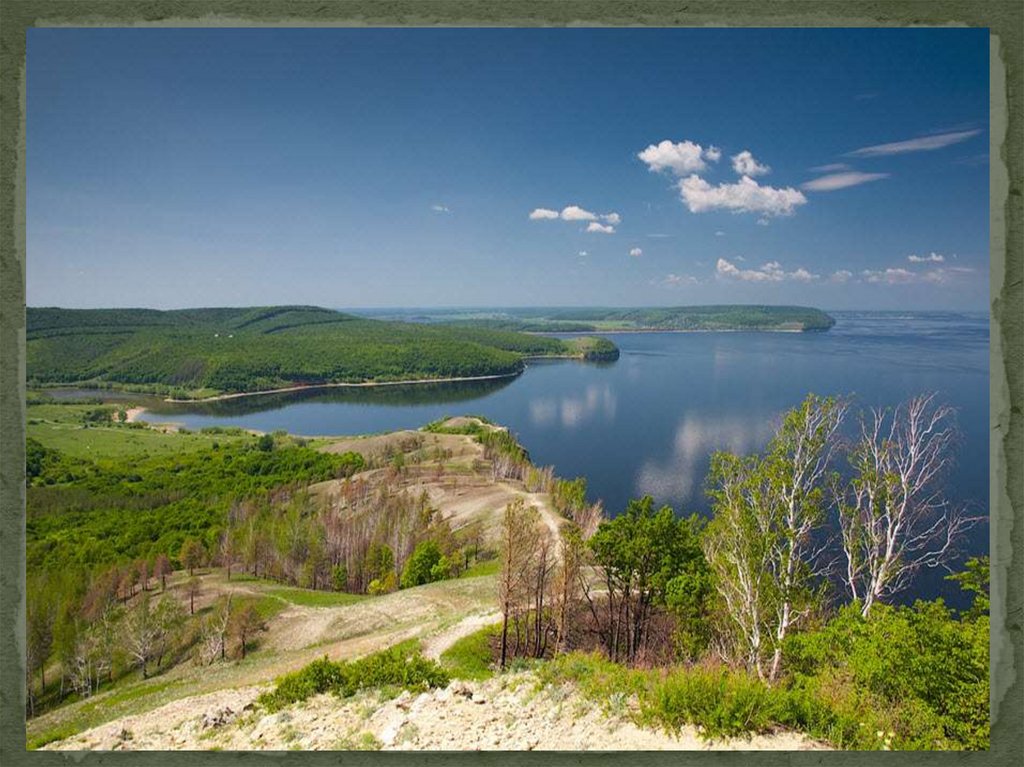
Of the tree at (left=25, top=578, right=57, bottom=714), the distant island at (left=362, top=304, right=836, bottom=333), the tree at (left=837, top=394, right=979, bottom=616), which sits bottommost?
the tree at (left=25, top=578, right=57, bottom=714)

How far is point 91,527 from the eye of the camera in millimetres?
13305

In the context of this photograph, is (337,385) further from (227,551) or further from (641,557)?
(641,557)

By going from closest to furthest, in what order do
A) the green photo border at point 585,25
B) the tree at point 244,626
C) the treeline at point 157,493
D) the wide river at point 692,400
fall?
the green photo border at point 585,25, the wide river at point 692,400, the tree at point 244,626, the treeline at point 157,493

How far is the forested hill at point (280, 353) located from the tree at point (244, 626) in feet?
76.7

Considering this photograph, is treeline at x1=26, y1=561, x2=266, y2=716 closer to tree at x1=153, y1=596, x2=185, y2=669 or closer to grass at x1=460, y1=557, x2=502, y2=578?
tree at x1=153, y1=596, x2=185, y2=669

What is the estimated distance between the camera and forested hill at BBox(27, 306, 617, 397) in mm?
34812

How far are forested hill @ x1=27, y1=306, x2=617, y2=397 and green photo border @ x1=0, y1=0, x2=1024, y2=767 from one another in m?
27.4

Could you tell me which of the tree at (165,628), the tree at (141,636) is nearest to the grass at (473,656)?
the tree at (141,636)

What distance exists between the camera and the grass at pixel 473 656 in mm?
3758

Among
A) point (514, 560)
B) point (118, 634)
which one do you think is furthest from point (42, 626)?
point (514, 560)

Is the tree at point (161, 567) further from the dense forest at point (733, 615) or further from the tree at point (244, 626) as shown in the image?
the tree at point (244, 626)

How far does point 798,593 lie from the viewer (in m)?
3.89

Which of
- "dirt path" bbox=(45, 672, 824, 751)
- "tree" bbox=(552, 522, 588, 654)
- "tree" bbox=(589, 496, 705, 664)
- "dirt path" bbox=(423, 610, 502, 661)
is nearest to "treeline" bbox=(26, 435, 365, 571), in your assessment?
"dirt path" bbox=(423, 610, 502, 661)

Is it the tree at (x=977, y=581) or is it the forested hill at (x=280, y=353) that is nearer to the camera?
the tree at (x=977, y=581)
